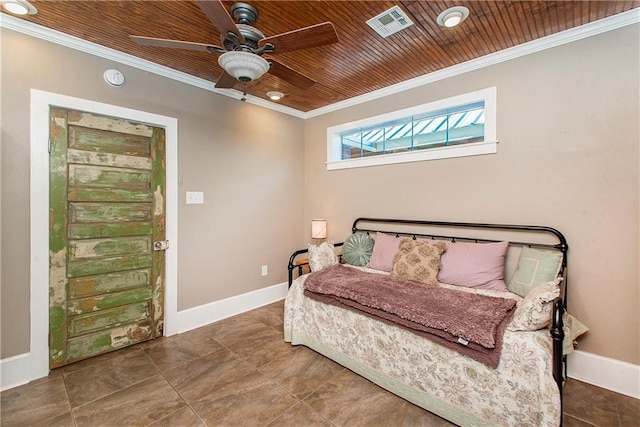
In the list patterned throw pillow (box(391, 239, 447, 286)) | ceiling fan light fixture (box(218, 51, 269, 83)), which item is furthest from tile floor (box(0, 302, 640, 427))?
ceiling fan light fixture (box(218, 51, 269, 83))

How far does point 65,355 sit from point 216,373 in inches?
51.1

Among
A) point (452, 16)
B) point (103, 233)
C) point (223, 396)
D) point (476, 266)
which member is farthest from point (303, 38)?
point (223, 396)

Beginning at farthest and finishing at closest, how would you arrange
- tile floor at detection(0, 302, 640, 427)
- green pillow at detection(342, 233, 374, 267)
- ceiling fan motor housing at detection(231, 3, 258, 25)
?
green pillow at detection(342, 233, 374, 267)
ceiling fan motor housing at detection(231, 3, 258, 25)
tile floor at detection(0, 302, 640, 427)

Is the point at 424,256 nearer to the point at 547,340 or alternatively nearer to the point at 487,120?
the point at 547,340

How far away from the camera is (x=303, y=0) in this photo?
5.95ft

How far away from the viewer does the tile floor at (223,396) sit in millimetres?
1737

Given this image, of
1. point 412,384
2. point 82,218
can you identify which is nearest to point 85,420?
point 82,218

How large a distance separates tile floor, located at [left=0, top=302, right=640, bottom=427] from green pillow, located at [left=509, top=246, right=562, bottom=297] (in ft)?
2.52

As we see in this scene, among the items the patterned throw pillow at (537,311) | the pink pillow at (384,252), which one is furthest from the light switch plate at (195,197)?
the patterned throw pillow at (537,311)

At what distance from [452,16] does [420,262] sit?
194cm

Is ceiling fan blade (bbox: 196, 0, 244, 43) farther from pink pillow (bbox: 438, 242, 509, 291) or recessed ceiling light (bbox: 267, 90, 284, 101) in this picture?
pink pillow (bbox: 438, 242, 509, 291)

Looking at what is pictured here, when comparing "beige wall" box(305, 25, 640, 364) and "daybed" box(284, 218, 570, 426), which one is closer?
"daybed" box(284, 218, 570, 426)

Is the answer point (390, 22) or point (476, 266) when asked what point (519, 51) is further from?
point (476, 266)

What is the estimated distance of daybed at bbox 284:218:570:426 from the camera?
4.82 feet
